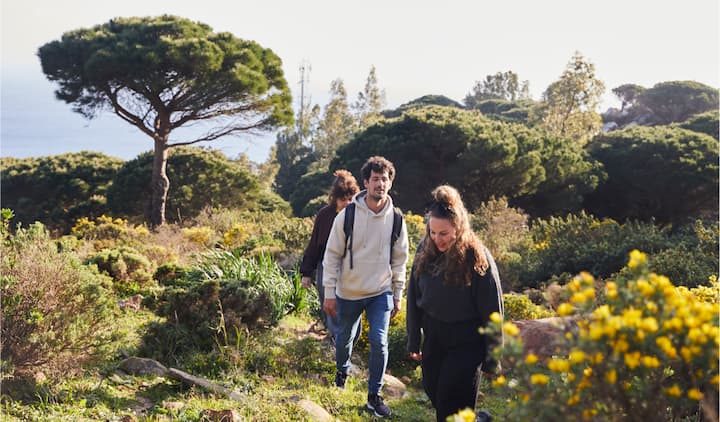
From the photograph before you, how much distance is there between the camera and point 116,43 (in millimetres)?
15094

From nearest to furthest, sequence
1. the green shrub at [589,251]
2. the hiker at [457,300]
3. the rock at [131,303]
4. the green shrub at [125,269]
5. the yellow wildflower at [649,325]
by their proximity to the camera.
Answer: the yellow wildflower at [649,325], the hiker at [457,300], the rock at [131,303], the green shrub at [125,269], the green shrub at [589,251]

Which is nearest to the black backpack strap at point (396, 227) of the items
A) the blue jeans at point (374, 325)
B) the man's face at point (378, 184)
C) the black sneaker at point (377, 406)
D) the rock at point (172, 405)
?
the man's face at point (378, 184)

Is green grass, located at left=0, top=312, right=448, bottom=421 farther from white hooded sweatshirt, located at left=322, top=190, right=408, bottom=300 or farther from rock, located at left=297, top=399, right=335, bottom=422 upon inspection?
white hooded sweatshirt, located at left=322, top=190, right=408, bottom=300

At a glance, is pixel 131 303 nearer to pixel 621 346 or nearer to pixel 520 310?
pixel 520 310

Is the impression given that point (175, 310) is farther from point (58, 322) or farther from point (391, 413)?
point (391, 413)

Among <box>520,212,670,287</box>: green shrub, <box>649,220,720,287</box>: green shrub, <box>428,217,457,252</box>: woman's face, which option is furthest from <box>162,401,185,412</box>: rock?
<box>520,212,670,287</box>: green shrub

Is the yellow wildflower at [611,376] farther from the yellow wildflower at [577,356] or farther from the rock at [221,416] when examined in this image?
the rock at [221,416]

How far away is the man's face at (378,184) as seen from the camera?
3.74 meters

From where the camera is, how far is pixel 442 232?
10.2 feet

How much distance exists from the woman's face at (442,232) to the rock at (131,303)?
Answer: 160 inches

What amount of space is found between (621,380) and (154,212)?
1630 cm

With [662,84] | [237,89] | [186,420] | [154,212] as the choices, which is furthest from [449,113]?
[662,84]

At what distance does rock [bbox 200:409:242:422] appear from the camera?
3.25 meters

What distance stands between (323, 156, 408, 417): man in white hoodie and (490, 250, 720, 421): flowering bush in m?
2.16
